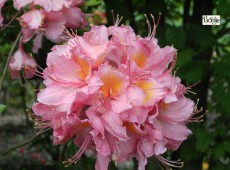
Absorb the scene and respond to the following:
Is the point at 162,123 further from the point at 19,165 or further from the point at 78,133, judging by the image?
the point at 19,165

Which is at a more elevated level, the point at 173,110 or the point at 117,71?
the point at 117,71

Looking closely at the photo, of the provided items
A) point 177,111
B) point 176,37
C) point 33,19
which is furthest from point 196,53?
point 177,111

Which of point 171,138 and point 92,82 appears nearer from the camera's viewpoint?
point 92,82

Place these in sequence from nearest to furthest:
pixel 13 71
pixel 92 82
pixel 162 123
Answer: pixel 92 82, pixel 162 123, pixel 13 71

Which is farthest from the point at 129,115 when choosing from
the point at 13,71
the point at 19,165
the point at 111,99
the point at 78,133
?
the point at 19,165

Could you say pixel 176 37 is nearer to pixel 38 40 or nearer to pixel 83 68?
pixel 38 40

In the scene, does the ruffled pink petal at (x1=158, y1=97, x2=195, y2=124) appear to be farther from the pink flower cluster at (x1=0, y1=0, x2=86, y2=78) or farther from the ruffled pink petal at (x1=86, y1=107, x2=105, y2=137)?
the pink flower cluster at (x1=0, y1=0, x2=86, y2=78)

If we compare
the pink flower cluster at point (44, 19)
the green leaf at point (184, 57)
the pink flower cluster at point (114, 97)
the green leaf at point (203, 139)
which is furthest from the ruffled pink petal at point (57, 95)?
the green leaf at point (203, 139)

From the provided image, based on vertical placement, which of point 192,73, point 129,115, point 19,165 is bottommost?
point 19,165
